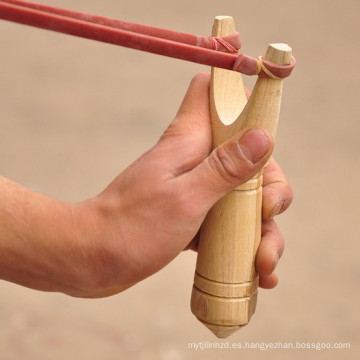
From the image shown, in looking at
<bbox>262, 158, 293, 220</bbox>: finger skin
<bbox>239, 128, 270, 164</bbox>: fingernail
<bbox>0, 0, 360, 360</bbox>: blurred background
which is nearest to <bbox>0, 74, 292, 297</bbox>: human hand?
<bbox>239, 128, 270, 164</bbox>: fingernail

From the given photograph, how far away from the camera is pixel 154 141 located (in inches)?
94.8

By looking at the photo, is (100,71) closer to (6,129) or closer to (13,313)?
(6,129)

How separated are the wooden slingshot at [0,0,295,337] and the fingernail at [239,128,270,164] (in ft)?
0.04

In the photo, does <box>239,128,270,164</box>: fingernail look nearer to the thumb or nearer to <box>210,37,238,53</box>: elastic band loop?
the thumb

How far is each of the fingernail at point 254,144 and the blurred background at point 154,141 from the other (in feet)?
3.09

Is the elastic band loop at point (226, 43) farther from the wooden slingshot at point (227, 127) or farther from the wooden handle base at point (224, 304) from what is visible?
the wooden handle base at point (224, 304)

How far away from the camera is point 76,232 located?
92 cm

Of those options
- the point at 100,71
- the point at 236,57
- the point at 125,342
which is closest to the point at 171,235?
the point at 236,57

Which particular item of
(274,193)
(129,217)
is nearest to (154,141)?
(274,193)

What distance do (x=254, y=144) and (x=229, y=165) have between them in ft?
0.11

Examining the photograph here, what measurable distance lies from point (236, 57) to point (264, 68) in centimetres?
3

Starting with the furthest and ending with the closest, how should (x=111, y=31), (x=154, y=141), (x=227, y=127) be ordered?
(x=154, y=141), (x=227, y=127), (x=111, y=31)

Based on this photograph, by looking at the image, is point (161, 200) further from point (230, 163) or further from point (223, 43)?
point (223, 43)

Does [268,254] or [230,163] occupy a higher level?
[230,163]
